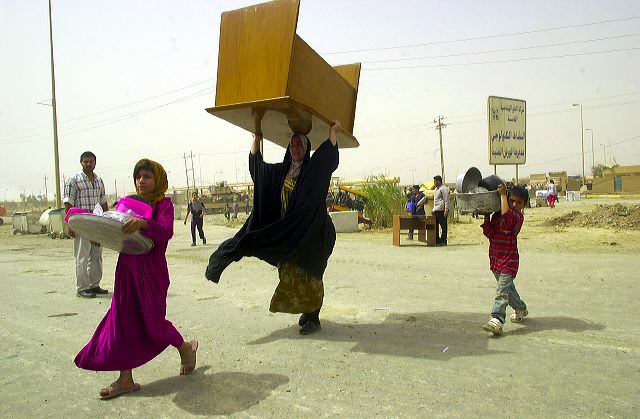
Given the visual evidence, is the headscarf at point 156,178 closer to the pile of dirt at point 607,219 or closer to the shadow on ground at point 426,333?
the shadow on ground at point 426,333

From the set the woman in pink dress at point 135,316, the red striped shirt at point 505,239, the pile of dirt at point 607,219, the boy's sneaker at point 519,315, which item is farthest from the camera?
the pile of dirt at point 607,219

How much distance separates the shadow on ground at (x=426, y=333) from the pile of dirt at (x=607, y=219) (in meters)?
11.7

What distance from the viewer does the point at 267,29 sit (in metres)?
3.76

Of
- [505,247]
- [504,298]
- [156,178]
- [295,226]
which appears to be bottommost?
[504,298]

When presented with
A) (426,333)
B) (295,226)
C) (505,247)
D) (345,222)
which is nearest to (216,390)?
(295,226)

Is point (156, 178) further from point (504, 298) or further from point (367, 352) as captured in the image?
point (504, 298)

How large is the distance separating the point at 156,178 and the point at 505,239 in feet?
10.3

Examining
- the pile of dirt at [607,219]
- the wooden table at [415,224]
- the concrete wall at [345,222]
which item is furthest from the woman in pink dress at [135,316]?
the pile of dirt at [607,219]

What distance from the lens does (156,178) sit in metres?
3.30

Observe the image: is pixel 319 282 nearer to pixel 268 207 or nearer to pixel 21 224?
pixel 268 207

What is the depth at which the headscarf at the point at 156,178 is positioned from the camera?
10.7ft

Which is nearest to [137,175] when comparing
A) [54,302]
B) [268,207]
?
[268,207]

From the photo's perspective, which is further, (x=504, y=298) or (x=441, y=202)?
(x=441, y=202)

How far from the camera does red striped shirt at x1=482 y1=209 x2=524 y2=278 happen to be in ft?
13.8
